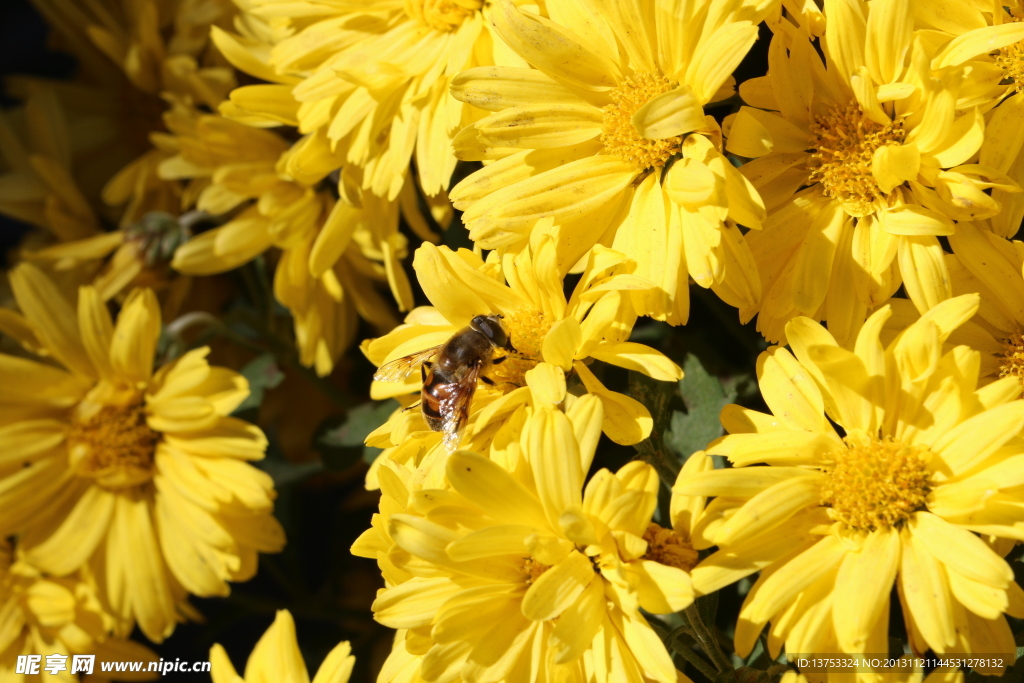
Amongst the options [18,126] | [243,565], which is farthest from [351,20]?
[18,126]

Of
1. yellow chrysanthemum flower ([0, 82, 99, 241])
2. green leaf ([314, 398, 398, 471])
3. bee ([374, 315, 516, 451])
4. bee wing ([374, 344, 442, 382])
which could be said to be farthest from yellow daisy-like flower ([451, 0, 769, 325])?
yellow chrysanthemum flower ([0, 82, 99, 241])

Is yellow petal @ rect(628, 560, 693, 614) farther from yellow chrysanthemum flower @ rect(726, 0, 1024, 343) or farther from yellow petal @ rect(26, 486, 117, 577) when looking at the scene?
yellow petal @ rect(26, 486, 117, 577)

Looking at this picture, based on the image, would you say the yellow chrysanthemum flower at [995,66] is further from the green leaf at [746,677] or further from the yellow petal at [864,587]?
the green leaf at [746,677]

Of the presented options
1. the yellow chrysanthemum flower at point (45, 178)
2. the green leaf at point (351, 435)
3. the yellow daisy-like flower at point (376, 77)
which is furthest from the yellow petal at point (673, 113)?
the yellow chrysanthemum flower at point (45, 178)

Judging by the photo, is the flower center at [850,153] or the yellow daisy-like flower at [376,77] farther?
the yellow daisy-like flower at [376,77]

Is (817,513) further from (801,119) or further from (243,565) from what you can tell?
(243,565)

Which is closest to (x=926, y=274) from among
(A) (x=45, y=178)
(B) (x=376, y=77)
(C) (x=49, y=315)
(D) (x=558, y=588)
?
(D) (x=558, y=588)
